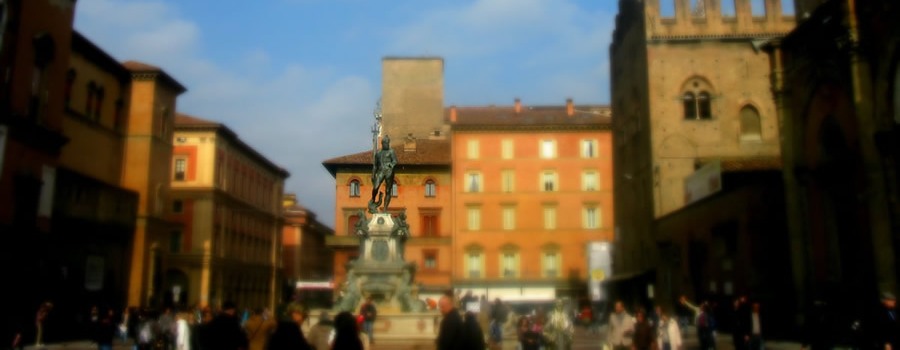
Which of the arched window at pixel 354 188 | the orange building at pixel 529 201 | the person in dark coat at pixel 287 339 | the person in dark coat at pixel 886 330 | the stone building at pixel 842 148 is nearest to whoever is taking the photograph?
the person in dark coat at pixel 287 339

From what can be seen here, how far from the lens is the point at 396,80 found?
65562 mm

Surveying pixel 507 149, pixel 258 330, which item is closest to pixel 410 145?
pixel 507 149

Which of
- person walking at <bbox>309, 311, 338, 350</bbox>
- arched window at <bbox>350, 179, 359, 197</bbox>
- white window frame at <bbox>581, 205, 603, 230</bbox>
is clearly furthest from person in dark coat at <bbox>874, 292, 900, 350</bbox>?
arched window at <bbox>350, 179, 359, 197</bbox>

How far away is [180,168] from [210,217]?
3.93 metres

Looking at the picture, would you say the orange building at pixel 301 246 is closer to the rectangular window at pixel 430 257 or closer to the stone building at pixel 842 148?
the rectangular window at pixel 430 257

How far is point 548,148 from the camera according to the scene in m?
55.7

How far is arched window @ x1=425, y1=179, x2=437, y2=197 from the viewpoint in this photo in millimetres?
56156

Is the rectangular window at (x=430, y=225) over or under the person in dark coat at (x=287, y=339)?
over

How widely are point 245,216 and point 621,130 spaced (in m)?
29.9

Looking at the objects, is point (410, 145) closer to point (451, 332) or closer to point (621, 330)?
point (621, 330)

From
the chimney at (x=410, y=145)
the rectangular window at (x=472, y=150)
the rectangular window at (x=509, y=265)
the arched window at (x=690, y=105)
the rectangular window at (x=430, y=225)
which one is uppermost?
the chimney at (x=410, y=145)

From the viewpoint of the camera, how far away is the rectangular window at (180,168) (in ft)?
173

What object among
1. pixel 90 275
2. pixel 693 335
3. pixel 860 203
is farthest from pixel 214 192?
pixel 860 203

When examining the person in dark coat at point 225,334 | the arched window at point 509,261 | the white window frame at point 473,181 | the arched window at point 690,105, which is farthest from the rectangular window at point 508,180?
the person in dark coat at point 225,334
